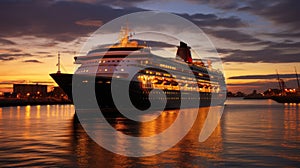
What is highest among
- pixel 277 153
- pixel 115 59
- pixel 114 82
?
pixel 115 59

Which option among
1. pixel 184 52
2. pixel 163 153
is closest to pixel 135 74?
pixel 163 153

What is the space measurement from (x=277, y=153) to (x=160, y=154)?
643 cm

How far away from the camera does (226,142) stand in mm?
24203

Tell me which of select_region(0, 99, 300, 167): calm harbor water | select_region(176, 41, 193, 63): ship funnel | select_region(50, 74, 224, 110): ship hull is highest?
select_region(176, 41, 193, 63): ship funnel

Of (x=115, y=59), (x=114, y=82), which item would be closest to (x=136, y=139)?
(x=114, y=82)

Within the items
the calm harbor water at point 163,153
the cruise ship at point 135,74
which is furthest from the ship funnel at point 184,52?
the calm harbor water at point 163,153

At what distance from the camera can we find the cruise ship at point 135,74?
166 ft

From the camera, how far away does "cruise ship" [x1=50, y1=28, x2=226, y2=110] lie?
1993 inches

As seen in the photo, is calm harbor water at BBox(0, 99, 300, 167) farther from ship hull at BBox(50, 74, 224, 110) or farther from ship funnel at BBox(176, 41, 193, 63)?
ship funnel at BBox(176, 41, 193, 63)

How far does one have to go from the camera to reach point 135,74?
55.1 meters

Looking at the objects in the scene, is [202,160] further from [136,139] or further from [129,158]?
[136,139]

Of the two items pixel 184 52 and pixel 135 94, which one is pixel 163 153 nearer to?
pixel 135 94

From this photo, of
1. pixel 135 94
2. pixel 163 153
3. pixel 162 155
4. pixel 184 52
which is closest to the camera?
pixel 162 155

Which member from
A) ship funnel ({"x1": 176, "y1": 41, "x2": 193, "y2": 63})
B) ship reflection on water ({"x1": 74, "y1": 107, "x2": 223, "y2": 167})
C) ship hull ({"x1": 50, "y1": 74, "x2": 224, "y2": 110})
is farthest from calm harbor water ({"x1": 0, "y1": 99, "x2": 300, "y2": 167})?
ship funnel ({"x1": 176, "y1": 41, "x2": 193, "y2": 63})
